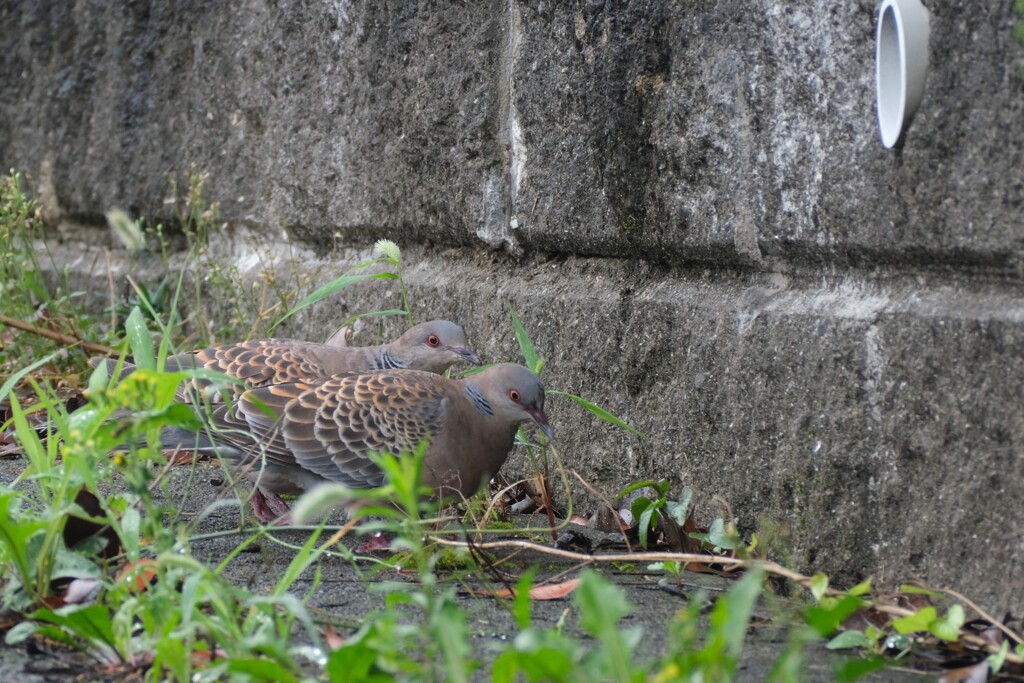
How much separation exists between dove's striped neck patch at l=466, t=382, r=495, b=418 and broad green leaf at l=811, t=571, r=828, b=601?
54.2 inches

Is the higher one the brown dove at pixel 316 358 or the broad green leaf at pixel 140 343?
the broad green leaf at pixel 140 343

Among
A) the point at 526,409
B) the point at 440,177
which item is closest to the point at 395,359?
the point at 440,177

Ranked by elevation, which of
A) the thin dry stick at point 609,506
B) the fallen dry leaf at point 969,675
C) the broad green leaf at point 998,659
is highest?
the broad green leaf at point 998,659

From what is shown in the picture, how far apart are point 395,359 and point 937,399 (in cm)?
228

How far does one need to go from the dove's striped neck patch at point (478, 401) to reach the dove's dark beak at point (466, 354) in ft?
0.67

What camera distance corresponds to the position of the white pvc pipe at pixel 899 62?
2.22m

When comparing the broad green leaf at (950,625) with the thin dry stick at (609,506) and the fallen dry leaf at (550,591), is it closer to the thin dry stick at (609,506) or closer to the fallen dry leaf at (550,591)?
the fallen dry leaf at (550,591)

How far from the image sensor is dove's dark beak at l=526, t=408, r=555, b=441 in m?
3.41

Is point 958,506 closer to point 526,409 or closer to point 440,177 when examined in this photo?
point 526,409

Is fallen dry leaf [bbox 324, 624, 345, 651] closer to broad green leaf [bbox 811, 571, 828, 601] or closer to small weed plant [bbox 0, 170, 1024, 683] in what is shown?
small weed plant [bbox 0, 170, 1024, 683]

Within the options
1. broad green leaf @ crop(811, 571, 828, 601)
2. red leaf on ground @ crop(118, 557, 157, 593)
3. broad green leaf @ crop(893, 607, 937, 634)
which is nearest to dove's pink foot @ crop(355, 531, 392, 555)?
red leaf on ground @ crop(118, 557, 157, 593)

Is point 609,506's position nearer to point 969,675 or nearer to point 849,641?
point 849,641

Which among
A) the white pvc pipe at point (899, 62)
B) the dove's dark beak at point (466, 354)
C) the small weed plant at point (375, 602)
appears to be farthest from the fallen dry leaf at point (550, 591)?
the dove's dark beak at point (466, 354)

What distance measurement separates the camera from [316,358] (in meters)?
4.06
